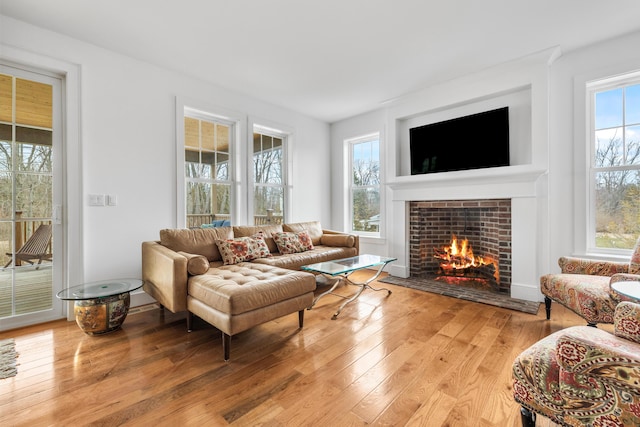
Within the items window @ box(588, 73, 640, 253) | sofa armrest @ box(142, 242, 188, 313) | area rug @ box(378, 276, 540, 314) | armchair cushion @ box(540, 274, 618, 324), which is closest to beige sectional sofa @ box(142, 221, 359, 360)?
sofa armrest @ box(142, 242, 188, 313)

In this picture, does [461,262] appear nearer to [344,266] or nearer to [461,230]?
[461,230]

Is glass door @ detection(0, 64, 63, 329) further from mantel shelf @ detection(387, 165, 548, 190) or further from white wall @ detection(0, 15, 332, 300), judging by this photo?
mantel shelf @ detection(387, 165, 548, 190)

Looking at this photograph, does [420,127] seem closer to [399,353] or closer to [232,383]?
[399,353]

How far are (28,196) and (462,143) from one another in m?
4.67

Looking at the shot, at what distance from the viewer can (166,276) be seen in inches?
96.3

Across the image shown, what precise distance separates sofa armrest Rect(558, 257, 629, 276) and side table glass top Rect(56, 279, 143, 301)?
3770mm

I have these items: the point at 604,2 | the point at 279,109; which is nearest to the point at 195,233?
the point at 279,109

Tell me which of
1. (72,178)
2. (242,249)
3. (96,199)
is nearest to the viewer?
(72,178)

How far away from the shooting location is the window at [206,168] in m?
3.71

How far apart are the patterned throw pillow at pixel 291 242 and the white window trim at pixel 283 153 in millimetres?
621

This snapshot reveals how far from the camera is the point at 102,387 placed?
1.69 m

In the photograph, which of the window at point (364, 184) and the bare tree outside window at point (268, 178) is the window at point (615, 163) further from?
the bare tree outside window at point (268, 178)

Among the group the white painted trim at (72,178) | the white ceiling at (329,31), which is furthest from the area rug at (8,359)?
the white ceiling at (329,31)

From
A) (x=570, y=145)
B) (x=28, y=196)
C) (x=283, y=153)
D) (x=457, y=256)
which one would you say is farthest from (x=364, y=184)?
(x=28, y=196)
